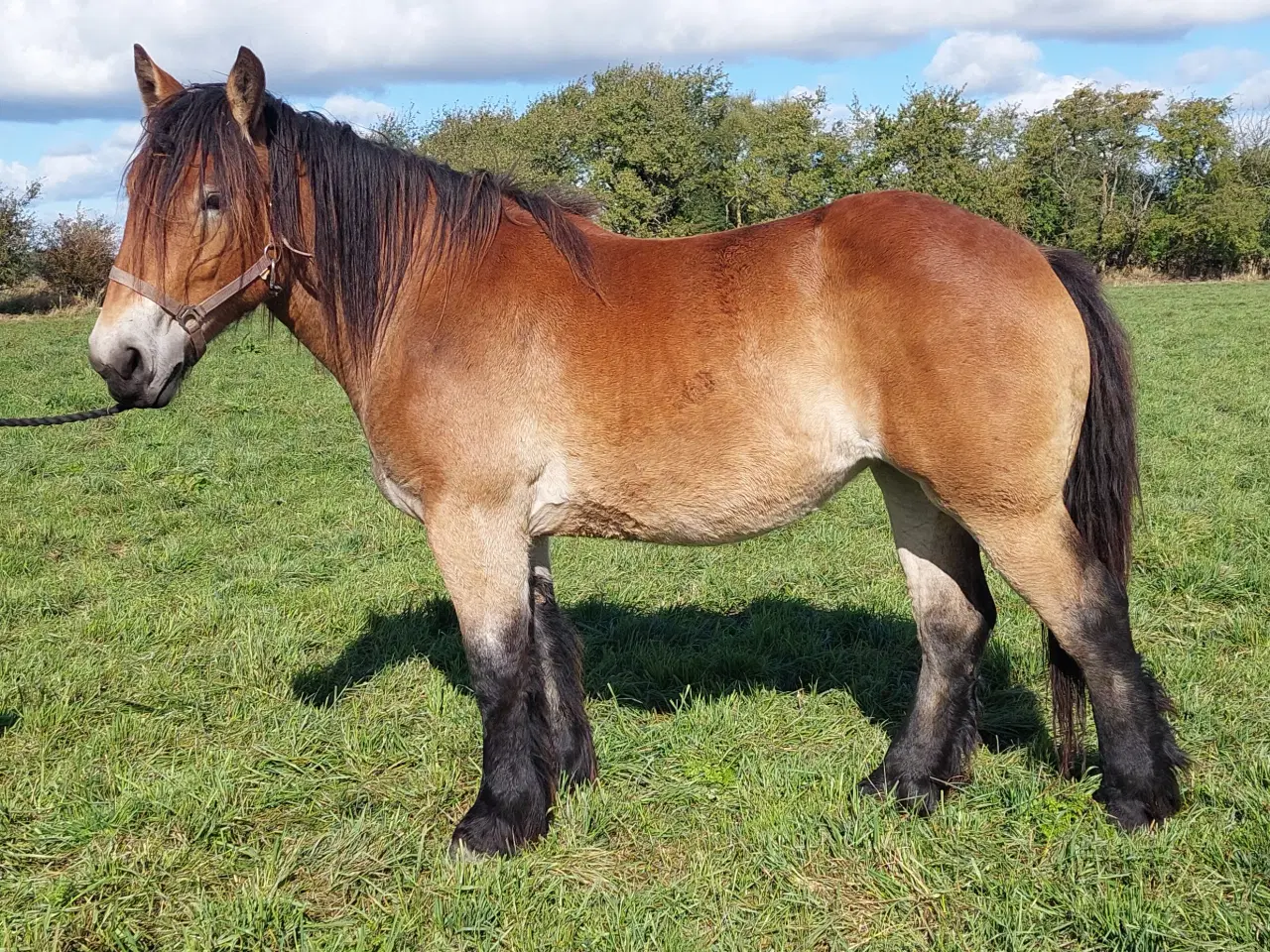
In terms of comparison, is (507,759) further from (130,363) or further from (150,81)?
(150,81)

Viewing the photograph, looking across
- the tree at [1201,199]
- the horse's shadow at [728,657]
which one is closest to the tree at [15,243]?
the horse's shadow at [728,657]

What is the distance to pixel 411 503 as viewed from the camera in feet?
11.5

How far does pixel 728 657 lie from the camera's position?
4.92 m

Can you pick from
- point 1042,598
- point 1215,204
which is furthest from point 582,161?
point 1042,598

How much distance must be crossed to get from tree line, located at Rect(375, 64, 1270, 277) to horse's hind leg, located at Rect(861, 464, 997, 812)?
44261 mm

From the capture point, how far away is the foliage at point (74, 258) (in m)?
32.3

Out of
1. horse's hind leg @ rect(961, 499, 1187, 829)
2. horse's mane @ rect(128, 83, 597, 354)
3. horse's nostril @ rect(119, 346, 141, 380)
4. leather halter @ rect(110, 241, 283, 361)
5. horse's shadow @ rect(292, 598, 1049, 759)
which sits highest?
horse's mane @ rect(128, 83, 597, 354)

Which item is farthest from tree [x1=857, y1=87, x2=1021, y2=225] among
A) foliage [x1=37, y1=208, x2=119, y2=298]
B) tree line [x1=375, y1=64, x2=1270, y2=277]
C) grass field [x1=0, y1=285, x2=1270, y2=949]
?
grass field [x1=0, y1=285, x2=1270, y2=949]

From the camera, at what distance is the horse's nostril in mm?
3108

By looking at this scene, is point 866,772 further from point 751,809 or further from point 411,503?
point 411,503

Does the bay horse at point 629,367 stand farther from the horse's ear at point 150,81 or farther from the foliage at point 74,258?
the foliage at point 74,258

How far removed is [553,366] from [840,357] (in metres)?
1.00

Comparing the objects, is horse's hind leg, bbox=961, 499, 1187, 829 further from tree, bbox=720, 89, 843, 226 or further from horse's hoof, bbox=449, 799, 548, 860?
tree, bbox=720, 89, 843, 226

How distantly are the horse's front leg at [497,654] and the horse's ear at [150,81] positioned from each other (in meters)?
1.76
